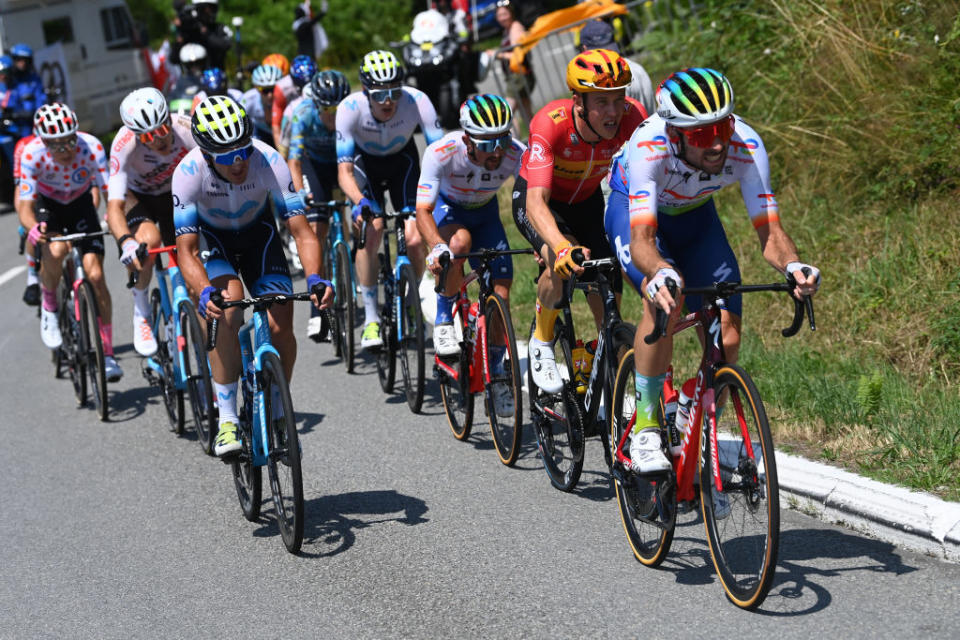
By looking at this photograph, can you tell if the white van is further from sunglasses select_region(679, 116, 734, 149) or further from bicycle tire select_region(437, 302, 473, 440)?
sunglasses select_region(679, 116, 734, 149)

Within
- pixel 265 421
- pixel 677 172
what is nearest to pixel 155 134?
pixel 265 421

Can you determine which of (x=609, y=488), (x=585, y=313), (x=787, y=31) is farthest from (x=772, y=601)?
(x=787, y=31)

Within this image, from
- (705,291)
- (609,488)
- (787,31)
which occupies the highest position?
(787,31)

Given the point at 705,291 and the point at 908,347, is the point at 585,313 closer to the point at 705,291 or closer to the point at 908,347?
the point at 908,347

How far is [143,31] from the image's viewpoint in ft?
A: 86.2

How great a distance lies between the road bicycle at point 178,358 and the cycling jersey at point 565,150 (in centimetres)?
255

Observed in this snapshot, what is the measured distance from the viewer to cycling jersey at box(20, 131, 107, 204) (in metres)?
9.95

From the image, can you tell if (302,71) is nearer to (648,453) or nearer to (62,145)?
(62,145)

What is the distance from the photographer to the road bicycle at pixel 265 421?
594cm

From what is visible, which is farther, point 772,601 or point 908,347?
point 908,347

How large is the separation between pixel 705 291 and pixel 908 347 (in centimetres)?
318

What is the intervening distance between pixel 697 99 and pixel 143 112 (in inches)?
185

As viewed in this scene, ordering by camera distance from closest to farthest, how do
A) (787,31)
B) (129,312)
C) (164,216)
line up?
(164,216) < (787,31) < (129,312)

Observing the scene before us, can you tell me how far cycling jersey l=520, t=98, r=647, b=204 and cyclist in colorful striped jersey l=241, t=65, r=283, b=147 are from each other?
7102mm
